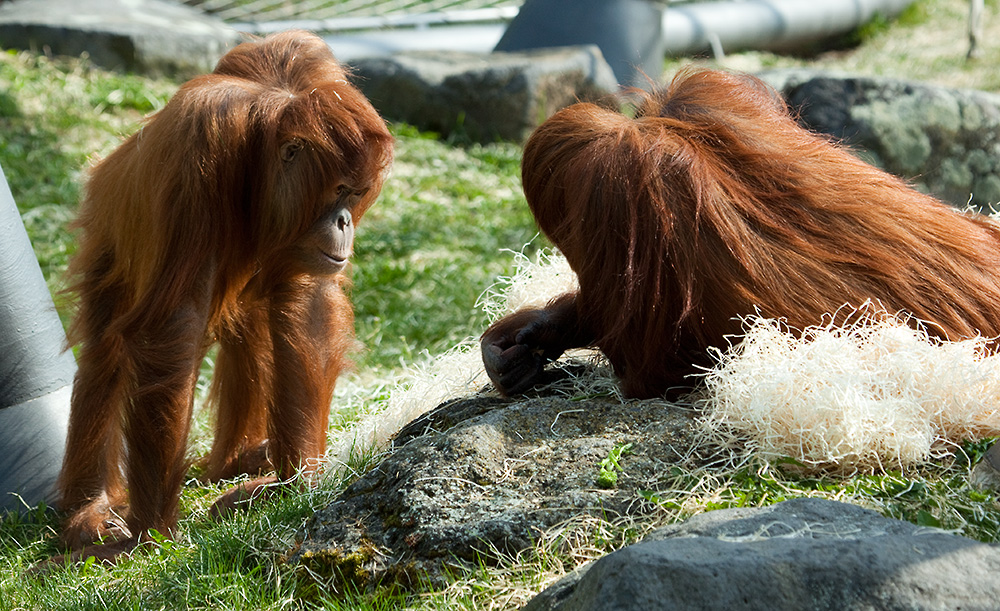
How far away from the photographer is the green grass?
209 cm

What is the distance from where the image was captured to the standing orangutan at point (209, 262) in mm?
2639

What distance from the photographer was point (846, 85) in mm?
5824

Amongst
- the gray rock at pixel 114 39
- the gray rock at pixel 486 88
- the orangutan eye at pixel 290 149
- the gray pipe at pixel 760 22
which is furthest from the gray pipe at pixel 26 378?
the gray pipe at pixel 760 22

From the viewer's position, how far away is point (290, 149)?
2.68 metres

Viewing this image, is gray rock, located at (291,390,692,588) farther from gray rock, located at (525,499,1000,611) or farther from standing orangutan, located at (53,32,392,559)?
standing orangutan, located at (53,32,392,559)

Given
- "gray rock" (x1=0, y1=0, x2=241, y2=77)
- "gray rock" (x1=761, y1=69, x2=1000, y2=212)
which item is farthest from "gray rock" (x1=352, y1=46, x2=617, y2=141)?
"gray rock" (x1=761, y1=69, x2=1000, y2=212)

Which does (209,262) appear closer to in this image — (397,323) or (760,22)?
(397,323)

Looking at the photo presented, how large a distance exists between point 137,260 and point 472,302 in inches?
96.1

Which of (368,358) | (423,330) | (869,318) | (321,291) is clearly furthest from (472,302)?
(869,318)

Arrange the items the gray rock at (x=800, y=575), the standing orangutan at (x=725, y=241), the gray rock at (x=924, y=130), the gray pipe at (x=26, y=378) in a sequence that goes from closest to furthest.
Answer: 1. the gray rock at (x=800, y=575)
2. the standing orangutan at (x=725, y=241)
3. the gray pipe at (x=26, y=378)
4. the gray rock at (x=924, y=130)

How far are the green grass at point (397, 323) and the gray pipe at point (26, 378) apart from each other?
0.13 meters

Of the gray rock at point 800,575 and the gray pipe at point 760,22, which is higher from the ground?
the gray rock at point 800,575

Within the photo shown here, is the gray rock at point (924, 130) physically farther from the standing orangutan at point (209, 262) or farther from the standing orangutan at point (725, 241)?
the standing orangutan at point (209, 262)

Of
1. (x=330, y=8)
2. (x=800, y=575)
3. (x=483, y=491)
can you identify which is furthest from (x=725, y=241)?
(x=330, y=8)
